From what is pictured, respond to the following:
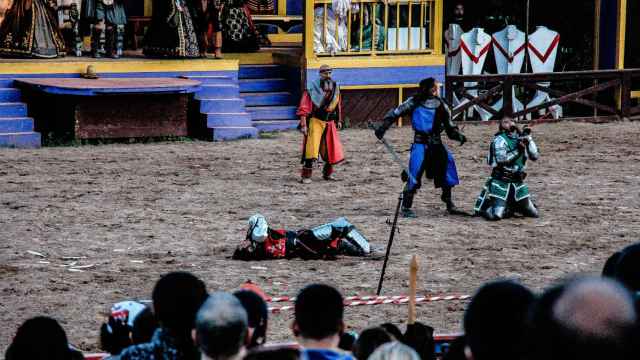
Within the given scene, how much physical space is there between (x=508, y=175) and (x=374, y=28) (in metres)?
7.55

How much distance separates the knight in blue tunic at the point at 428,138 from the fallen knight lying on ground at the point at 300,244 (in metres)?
2.08

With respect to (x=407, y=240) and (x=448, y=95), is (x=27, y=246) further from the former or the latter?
(x=448, y=95)

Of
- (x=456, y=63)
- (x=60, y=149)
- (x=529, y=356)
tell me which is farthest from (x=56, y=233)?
(x=456, y=63)

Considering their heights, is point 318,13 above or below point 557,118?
above

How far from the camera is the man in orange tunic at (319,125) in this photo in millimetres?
13859

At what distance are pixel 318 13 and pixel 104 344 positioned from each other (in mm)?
14546

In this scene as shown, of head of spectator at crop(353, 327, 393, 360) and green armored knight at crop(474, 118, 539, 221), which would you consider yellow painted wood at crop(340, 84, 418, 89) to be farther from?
head of spectator at crop(353, 327, 393, 360)

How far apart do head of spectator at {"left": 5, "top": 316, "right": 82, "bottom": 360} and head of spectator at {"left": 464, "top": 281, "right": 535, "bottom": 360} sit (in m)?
1.44

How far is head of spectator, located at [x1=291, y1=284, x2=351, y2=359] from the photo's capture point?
371cm

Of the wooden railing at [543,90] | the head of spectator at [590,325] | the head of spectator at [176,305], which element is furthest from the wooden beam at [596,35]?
the head of spectator at [590,325]

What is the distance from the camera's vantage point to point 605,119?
20.0 metres

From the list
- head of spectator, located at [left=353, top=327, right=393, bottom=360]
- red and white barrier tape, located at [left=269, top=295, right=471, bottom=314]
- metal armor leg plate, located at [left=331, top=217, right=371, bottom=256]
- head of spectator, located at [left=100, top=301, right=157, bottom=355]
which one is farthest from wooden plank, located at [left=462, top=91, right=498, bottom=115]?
head of spectator, located at [left=353, top=327, right=393, bottom=360]

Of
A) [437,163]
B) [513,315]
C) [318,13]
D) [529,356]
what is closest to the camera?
[529,356]

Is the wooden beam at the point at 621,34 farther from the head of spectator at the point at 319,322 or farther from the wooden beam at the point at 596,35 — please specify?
the head of spectator at the point at 319,322
